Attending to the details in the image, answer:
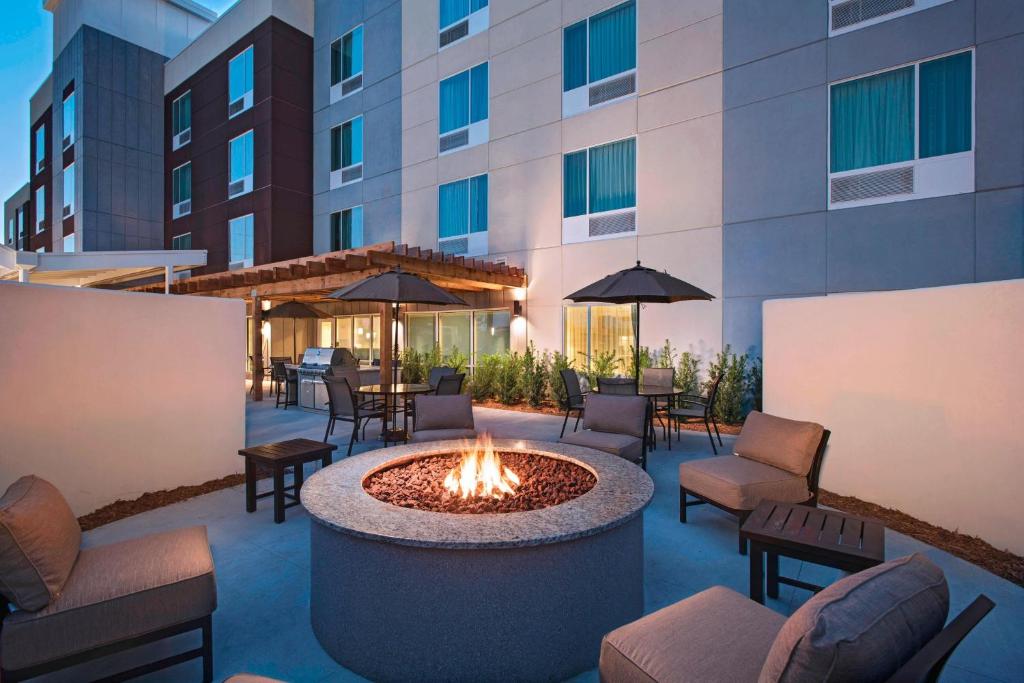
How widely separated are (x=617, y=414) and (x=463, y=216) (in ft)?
29.4

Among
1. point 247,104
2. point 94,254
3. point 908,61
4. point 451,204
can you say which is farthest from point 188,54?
point 908,61

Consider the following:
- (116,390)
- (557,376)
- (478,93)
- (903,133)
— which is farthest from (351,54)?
(903,133)

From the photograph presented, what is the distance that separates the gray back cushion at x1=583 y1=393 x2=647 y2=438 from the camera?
18.2 feet

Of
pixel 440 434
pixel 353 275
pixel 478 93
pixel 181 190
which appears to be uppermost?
pixel 478 93

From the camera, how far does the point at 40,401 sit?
412 centimetres

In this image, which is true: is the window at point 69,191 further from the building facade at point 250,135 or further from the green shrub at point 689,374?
the green shrub at point 689,374

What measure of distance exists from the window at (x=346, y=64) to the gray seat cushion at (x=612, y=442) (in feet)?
46.5

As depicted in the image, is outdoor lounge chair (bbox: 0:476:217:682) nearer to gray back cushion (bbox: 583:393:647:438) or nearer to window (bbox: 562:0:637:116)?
gray back cushion (bbox: 583:393:647:438)

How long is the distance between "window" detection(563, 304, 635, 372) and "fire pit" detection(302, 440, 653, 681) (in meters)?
7.89

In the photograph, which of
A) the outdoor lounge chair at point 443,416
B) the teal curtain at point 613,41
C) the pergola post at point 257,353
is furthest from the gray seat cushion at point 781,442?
the pergola post at point 257,353

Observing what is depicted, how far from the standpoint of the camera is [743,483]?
3820 mm

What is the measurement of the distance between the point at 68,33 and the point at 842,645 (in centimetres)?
2827

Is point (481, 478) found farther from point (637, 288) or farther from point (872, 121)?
point (872, 121)

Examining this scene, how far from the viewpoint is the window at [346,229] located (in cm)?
1550
